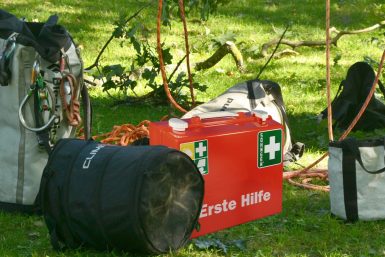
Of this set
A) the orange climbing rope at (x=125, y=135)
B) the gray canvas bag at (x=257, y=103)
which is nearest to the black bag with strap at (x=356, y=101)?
the gray canvas bag at (x=257, y=103)

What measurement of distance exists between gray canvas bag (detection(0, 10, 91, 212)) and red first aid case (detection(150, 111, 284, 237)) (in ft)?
1.69

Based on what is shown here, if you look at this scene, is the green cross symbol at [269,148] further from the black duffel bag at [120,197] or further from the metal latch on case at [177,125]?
the black duffel bag at [120,197]

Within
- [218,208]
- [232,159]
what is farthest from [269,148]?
[218,208]

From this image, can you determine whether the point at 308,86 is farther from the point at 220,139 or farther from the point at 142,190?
the point at 142,190

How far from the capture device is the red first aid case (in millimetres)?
4145

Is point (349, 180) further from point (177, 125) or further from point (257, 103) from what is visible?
point (257, 103)

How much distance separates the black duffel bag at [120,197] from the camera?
3668 mm

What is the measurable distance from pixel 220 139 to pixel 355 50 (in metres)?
5.38

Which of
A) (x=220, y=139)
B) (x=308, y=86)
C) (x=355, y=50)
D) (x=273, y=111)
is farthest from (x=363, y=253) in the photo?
(x=355, y=50)

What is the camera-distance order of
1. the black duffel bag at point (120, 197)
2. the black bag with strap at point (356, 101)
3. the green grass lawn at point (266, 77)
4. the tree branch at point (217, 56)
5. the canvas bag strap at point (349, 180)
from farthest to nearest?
the tree branch at point (217, 56)
the black bag with strap at point (356, 101)
the canvas bag strap at point (349, 180)
the green grass lawn at point (266, 77)
the black duffel bag at point (120, 197)

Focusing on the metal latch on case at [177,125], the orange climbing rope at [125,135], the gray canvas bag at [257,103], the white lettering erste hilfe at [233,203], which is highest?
the metal latch on case at [177,125]

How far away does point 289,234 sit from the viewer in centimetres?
427

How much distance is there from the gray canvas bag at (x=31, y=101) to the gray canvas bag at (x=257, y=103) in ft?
3.03

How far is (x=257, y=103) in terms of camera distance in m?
5.38
